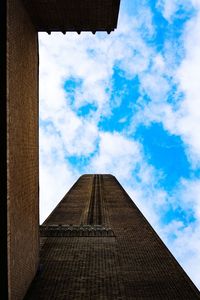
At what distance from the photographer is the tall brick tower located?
23.1 m

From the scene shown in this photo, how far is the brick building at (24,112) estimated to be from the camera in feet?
49.1

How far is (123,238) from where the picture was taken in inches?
1511

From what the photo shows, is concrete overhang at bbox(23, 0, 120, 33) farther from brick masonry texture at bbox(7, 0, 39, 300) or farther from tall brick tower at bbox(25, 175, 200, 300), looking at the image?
tall brick tower at bbox(25, 175, 200, 300)

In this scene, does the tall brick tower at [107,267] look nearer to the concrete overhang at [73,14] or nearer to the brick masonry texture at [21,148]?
the brick masonry texture at [21,148]

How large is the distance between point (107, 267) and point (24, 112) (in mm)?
13492

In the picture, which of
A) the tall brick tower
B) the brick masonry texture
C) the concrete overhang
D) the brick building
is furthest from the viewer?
the tall brick tower

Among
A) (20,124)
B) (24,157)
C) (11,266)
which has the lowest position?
(11,266)

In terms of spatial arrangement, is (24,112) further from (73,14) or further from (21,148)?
(73,14)

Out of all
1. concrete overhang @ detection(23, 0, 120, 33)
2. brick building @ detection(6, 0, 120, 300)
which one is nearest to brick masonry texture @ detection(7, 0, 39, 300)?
brick building @ detection(6, 0, 120, 300)

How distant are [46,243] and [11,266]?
19368mm

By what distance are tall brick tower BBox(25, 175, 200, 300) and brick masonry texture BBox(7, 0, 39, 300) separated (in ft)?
8.00

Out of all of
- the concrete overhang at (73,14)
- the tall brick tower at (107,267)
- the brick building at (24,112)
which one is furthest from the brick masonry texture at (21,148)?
the tall brick tower at (107,267)

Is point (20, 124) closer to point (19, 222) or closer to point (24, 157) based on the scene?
point (24, 157)
